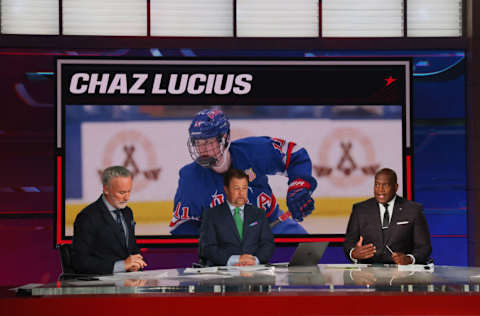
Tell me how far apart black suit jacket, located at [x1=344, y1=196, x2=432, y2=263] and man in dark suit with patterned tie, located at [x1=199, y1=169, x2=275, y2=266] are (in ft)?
1.96

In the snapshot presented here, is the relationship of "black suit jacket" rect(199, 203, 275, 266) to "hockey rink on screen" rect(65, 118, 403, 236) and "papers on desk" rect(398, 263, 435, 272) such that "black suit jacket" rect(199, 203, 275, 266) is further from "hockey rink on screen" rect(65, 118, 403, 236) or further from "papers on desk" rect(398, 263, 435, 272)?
"hockey rink on screen" rect(65, 118, 403, 236)

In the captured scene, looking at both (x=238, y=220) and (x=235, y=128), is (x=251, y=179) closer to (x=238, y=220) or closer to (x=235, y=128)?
(x=235, y=128)

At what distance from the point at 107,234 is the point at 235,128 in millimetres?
2722

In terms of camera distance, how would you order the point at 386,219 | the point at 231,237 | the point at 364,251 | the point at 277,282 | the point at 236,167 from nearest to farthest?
the point at 277,282 < the point at 364,251 < the point at 231,237 < the point at 386,219 < the point at 236,167

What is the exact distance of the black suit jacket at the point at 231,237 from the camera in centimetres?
468

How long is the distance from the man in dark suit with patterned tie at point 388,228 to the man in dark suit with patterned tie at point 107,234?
4.97ft

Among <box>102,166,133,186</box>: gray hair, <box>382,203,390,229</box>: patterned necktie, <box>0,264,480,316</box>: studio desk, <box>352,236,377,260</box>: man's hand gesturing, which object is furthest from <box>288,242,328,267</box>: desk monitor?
<box>102,166,133,186</box>: gray hair

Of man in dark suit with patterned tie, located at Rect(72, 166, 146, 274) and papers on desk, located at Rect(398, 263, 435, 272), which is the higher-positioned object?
man in dark suit with patterned tie, located at Rect(72, 166, 146, 274)

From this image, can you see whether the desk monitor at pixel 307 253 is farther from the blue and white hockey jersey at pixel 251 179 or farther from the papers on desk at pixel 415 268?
the blue and white hockey jersey at pixel 251 179

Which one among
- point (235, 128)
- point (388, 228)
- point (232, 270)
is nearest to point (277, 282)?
point (232, 270)

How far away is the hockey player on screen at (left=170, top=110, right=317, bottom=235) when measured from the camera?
21.4 feet

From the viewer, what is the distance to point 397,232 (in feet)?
15.6

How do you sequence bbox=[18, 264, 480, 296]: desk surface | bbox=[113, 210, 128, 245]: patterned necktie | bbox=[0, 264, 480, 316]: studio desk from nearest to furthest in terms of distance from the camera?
bbox=[0, 264, 480, 316]: studio desk < bbox=[18, 264, 480, 296]: desk surface < bbox=[113, 210, 128, 245]: patterned necktie

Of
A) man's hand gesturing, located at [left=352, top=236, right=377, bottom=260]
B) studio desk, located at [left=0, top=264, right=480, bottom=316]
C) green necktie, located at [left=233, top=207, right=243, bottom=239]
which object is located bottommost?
studio desk, located at [left=0, top=264, right=480, bottom=316]
